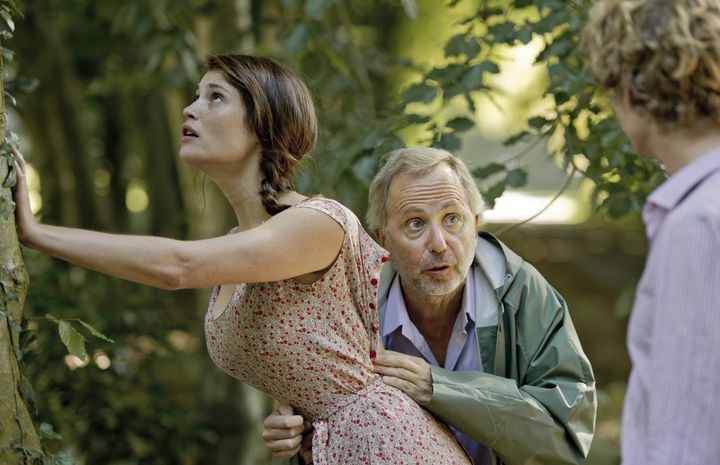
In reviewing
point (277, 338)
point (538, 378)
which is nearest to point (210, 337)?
point (277, 338)

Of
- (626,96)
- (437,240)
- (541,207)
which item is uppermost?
(626,96)

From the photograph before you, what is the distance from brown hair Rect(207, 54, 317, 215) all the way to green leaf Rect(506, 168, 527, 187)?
1421mm

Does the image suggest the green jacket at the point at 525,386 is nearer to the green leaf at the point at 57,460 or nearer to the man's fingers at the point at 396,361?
the man's fingers at the point at 396,361

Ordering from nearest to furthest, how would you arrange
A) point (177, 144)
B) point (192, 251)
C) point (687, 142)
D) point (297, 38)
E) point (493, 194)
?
point (687, 142)
point (192, 251)
point (493, 194)
point (297, 38)
point (177, 144)

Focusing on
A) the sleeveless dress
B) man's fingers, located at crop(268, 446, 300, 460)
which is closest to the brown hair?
the sleeveless dress

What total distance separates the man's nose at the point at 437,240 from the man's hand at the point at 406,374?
31cm

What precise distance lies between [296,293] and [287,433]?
0.39m

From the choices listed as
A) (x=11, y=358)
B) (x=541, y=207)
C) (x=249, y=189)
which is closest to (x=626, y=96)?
(x=249, y=189)

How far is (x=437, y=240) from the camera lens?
2.71 metres

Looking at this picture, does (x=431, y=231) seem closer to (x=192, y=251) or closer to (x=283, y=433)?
Result: (x=283, y=433)

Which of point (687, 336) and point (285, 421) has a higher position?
point (687, 336)

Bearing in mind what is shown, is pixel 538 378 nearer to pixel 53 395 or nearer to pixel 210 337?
pixel 210 337

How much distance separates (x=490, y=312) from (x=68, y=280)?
10.2 feet

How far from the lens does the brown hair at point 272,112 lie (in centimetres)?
241
